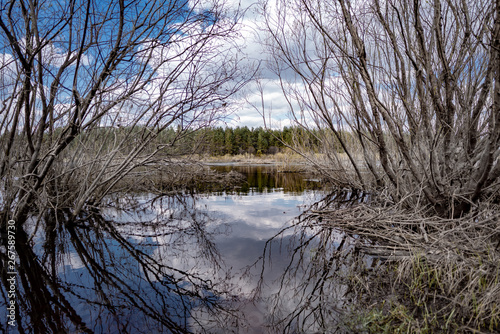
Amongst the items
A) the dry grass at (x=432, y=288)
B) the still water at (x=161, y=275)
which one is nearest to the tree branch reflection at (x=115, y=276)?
the still water at (x=161, y=275)

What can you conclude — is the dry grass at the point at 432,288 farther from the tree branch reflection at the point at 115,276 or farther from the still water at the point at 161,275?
the tree branch reflection at the point at 115,276

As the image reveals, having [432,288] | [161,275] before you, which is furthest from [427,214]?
[161,275]

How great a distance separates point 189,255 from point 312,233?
7.84ft

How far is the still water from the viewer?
2.60 metres

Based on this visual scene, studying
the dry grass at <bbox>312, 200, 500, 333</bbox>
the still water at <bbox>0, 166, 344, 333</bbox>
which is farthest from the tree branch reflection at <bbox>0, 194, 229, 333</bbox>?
the dry grass at <bbox>312, 200, 500, 333</bbox>

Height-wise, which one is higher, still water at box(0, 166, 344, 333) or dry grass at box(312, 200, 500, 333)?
dry grass at box(312, 200, 500, 333)

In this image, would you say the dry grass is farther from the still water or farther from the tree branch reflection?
the tree branch reflection

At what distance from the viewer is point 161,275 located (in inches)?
144

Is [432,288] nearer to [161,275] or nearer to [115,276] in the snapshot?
[161,275]

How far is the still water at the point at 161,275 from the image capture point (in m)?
2.60

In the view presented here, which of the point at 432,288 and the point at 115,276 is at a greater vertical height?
the point at 432,288

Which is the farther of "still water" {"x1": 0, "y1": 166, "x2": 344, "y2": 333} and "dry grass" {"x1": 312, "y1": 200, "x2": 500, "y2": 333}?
"still water" {"x1": 0, "y1": 166, "x2": 344, "y2": 333}

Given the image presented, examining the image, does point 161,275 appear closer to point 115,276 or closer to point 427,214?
point 115,276

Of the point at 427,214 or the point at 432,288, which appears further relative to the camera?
the point at 427,214
